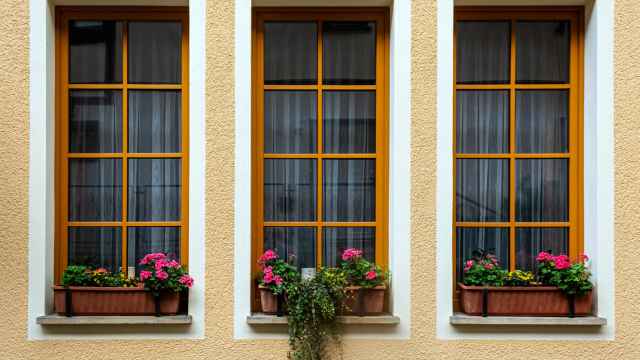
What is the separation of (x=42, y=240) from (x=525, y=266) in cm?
390

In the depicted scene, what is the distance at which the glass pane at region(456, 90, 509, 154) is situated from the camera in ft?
17.4

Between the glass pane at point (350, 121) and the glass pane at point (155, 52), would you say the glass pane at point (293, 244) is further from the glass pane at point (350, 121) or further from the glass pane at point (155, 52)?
the glass pane at point (155, 52)

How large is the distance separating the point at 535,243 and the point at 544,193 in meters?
0.42

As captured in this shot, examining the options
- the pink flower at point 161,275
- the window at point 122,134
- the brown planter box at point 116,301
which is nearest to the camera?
the pink flower at point 161,275

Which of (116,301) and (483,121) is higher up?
(483,121)

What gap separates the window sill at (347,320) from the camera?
4.91 meters

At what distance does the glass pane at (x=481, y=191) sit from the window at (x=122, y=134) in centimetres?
228

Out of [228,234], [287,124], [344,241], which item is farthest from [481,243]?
[228,234]

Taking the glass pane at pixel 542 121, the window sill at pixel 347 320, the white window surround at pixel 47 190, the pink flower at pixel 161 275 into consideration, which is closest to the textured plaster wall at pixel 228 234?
the white window surround at pixel 47 190

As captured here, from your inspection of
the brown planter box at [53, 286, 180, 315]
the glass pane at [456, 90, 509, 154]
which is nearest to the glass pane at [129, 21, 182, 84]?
the brown planter box at [53, 286, 180, 315]

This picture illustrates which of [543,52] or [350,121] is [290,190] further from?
[543,52]

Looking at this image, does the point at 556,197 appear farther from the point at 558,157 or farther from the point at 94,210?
the point at 94,210

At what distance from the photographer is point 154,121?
5.30 m

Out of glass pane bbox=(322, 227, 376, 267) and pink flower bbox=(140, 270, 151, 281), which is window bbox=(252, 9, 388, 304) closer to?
glass pane bbox=(322, 227, 376, 267)
